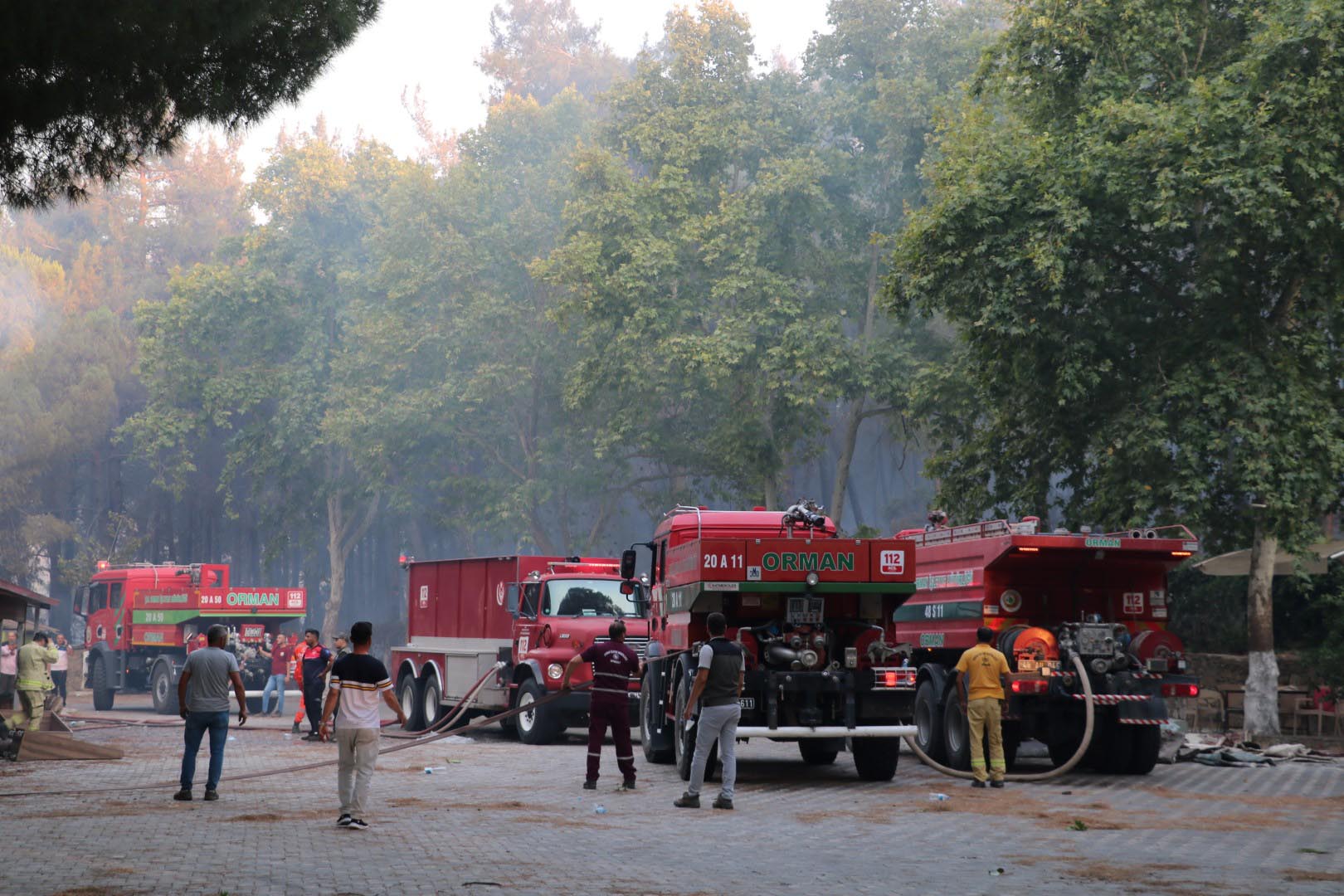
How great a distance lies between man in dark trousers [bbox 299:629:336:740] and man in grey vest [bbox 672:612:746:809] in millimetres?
10218

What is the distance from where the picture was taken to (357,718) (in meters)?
12.5

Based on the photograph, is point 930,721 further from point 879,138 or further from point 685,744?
point 879,138

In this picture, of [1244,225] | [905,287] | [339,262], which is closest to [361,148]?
[339,262]

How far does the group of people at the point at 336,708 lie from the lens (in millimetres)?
12461

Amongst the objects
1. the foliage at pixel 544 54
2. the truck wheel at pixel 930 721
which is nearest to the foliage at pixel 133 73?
the truck wheel at pixel 930 721

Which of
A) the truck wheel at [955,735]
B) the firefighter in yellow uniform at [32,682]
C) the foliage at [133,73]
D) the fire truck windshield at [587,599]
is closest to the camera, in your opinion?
the foliage at [133,73]

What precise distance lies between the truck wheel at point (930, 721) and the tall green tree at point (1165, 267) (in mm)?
6244

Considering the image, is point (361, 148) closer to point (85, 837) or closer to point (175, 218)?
point (175, 218)

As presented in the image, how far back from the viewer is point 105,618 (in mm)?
36344

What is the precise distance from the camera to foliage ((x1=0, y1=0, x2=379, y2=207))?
32.3 ft

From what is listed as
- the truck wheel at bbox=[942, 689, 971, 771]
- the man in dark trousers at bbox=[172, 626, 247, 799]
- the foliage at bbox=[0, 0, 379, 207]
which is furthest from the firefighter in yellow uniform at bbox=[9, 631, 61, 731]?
the truck wheel at bbox=[942, 689, 971, 771]

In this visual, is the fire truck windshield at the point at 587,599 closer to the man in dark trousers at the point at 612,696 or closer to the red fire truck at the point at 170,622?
the man in dark trousers at the point at 612,696

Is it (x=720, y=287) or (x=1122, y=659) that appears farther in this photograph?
(x=720, y=287)

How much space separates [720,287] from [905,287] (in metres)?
13.3
